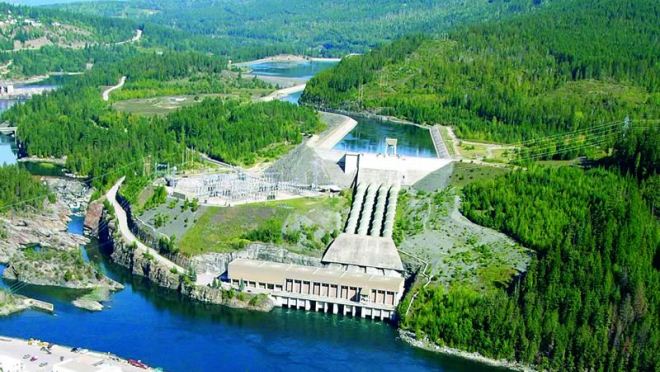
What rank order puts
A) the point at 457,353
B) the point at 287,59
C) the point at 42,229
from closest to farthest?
the point at 457,353
the point at 42,229
the point at 287,59

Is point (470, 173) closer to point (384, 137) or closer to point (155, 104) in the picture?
point (384, 137)

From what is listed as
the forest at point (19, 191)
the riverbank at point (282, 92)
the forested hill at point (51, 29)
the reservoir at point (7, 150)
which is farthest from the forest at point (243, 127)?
the forested hill at point (51, 29)

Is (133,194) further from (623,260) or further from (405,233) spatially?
(623,260)

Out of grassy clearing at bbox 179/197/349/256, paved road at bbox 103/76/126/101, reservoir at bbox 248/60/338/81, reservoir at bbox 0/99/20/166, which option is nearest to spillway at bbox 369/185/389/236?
grassy clearing at bbox 179/197/349/256

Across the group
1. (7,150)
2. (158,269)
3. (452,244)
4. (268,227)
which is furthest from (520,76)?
(158,269)

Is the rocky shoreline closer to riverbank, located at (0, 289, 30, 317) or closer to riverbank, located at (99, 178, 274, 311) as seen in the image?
riverbank, located at (99, 178, 274, 311)

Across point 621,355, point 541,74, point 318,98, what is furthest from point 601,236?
point 318,98
